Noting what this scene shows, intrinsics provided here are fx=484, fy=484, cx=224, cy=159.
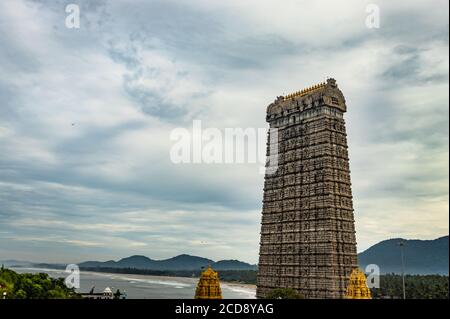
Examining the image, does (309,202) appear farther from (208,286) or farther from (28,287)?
(28,287)

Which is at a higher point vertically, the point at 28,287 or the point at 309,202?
the point at 309,202

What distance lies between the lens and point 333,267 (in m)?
83.4

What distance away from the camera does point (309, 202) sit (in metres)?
89.7

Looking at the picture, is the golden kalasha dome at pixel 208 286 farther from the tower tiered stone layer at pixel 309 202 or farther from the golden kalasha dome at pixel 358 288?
the tower tiered stone layer at pixel 309 202

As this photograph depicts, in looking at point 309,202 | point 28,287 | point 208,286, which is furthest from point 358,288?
point 28,287

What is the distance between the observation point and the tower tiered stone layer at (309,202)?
85.2 metres

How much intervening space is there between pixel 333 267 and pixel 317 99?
102 ft

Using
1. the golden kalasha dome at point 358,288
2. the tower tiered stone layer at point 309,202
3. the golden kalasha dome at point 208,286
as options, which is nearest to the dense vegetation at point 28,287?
the golden kalasha dome at point 208,286

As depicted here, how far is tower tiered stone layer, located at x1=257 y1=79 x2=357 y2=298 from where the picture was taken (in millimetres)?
85250

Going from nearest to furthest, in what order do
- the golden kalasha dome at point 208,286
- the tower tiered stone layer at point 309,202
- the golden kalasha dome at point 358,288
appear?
the golden kalasha dome at point 208,286 < the golden kalasha dome at point 358,288 < the tower tiered stone layer at point 309,202

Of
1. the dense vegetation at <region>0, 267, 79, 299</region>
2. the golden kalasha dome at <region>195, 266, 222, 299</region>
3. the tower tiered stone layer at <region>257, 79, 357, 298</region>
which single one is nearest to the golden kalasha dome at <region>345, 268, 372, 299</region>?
the tower tiered stone layer at <region>257, 79, 357, 298</region>
